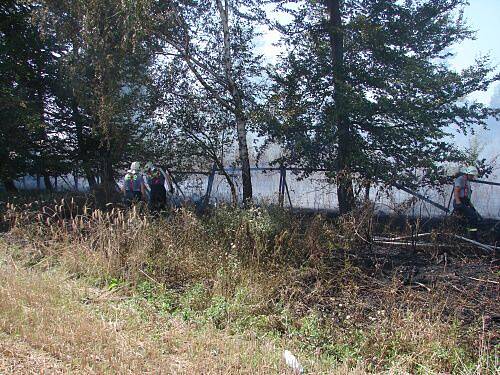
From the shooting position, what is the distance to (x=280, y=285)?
507 centimetres

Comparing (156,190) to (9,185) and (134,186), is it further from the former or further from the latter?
(9,185)

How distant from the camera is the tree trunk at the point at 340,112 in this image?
8.86 metres

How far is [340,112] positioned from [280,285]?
16.7 feet

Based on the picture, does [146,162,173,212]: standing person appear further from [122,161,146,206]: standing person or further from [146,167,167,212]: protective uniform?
[122,161,146,206]: standing person

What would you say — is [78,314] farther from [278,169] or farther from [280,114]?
[278,169]

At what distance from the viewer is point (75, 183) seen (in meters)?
15.0

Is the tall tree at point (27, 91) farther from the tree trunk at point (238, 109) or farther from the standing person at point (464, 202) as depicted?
the standing person at point (464, 202)

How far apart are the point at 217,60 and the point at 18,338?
28.7 feet

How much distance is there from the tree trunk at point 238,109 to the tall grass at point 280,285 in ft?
11.2

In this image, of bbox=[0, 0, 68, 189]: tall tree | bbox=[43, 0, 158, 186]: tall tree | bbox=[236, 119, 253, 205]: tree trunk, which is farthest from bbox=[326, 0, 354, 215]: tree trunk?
bbox=[0, 0, 68, 189]: tall tree

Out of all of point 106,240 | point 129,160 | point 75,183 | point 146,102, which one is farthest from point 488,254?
point 75,183

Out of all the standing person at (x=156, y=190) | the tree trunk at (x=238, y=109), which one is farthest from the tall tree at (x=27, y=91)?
the tree trunk at (x=238, y=109)

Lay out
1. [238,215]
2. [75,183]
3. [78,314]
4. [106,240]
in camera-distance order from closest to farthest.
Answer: [78,314] < [106,240] < [238,215] < [75,183]

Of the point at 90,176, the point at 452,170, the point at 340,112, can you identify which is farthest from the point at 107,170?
the point at 452,170
